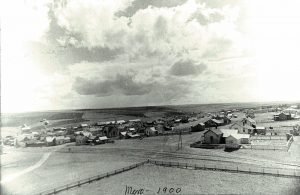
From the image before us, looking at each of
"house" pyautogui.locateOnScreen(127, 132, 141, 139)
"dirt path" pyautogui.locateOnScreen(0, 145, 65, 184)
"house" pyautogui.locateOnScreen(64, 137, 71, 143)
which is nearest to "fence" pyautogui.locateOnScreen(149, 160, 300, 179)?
"dirt path" pyautogui.locateOnScreen(0, 145, 65, 184)

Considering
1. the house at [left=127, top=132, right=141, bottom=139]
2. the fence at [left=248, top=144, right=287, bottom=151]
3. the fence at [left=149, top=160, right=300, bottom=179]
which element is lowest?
the fence at [left=149, top=160, right=300, bottom=179]

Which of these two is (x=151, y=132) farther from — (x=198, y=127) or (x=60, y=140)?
(x=60, y=140)

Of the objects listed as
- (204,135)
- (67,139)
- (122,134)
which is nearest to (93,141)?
(67,139)

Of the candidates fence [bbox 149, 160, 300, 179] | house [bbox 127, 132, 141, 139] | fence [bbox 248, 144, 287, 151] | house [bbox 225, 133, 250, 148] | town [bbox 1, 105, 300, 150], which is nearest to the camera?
fence [bbox 149, 160, 300, 179]

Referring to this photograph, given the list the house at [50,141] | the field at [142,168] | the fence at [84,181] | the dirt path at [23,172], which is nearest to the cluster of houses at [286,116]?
the field at [142,168]

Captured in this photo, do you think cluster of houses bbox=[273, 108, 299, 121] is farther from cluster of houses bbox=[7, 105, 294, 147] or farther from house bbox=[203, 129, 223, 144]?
house bbox=[203, 129, 223, 144]

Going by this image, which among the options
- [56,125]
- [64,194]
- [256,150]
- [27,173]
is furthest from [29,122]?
[256,150]

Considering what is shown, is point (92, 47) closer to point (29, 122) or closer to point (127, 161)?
point (127, 161)

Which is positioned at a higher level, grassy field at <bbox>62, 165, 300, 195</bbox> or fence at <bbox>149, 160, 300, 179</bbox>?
fence at <bbox>149, 160, 300, 179</bbox>
